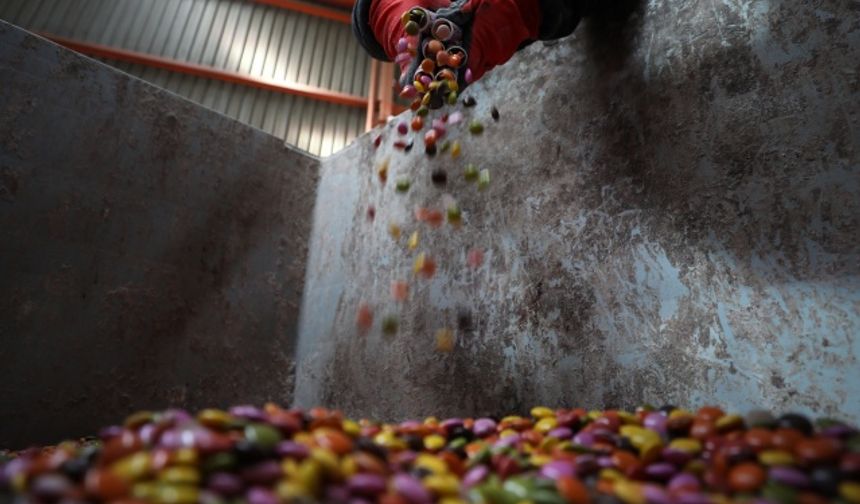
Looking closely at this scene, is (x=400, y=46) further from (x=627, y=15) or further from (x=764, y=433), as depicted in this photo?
(x=764, y=433)

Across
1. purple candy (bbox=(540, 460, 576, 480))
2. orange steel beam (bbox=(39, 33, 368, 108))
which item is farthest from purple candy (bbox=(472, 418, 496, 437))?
orange steel beam (bbox=(39, 33, 368, 108))

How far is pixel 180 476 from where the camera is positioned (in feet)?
2.60

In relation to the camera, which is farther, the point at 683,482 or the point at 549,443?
the point at 549,443

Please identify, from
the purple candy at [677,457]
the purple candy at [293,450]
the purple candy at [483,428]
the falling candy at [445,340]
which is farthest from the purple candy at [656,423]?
the falling candy at [445,340]

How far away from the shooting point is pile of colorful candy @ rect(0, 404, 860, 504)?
2.66 feet

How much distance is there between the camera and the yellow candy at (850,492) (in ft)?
2.73

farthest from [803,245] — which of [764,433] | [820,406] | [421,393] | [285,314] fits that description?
[285,314]

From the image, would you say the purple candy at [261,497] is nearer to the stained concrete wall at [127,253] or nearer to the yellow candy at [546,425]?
the yellow candy at [546,425]

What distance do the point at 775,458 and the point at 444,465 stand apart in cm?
57

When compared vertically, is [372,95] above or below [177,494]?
above

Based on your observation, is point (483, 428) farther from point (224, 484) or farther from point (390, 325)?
point (390, 325)

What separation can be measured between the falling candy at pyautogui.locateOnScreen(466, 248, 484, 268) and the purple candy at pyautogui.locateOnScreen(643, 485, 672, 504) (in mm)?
1415

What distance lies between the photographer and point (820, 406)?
1.38 m

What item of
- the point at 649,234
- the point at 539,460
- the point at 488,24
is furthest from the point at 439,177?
the point at 539,460
